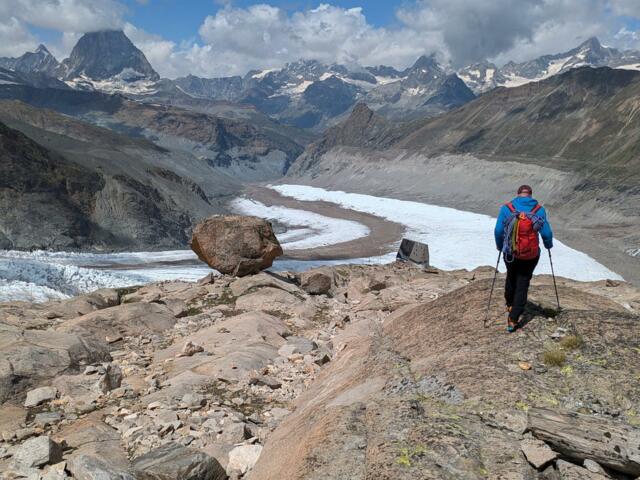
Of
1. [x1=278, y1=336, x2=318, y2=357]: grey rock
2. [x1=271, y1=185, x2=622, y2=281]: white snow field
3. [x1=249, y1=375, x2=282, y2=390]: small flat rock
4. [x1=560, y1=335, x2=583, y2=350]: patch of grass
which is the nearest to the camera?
[x1=560, y1=335, x2=583, y2=350]: patch of grass

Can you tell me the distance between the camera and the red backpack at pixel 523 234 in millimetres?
7781

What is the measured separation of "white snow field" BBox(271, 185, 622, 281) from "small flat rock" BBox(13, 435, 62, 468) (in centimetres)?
5443

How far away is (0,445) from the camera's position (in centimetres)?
751

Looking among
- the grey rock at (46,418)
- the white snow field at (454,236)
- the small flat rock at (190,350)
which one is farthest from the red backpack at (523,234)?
the white snow field at (454,236)

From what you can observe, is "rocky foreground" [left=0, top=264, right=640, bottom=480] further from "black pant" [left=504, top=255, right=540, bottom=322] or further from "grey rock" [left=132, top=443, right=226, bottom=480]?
"black pant" [left=504, top=255, right=540, bottom=322]

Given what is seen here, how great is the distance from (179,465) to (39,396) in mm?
4890

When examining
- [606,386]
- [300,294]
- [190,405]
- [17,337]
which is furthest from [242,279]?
[606,386]

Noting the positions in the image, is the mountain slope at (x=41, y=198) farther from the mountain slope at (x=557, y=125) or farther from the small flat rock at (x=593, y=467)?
the mountain slope at (x=557, y=125)

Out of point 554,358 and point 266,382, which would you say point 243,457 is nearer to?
point 266,382

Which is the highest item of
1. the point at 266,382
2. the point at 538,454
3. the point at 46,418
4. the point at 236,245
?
the point at 236,245

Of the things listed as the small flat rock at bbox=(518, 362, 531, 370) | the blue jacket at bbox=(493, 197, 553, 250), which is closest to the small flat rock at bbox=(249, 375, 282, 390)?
the small flat rock at bbox=(518, 362, 531, 370)

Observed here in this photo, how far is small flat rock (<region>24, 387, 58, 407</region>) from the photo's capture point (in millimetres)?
9164

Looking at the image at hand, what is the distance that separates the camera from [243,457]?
668 centimetres

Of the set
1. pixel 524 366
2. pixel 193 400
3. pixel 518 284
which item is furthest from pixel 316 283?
pixel 524 366
